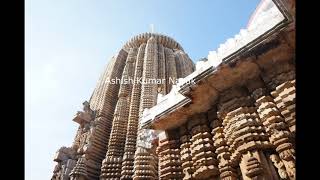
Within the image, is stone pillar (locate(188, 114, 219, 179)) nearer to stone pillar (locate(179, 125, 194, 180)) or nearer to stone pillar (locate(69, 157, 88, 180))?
stone pillar (locate(179, 125, 194, 180))

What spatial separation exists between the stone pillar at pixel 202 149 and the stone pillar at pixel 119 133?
9.35 m

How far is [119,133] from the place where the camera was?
1620cm

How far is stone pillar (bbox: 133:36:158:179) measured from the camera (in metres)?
8.85

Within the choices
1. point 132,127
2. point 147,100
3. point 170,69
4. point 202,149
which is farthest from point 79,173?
point 170,69

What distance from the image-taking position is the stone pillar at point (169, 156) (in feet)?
16.4

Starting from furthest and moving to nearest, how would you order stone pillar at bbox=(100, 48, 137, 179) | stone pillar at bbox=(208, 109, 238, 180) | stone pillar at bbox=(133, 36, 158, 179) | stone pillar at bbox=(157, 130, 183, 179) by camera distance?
stone pillar at bbox=(100, 48, 137, 179)
stone pillar at bbox=(133, 36, 158, 179)
stone pillar at bbox=(157, 130, 183, 179)
stone pillar at bbox=(208, 109, 238, 180)

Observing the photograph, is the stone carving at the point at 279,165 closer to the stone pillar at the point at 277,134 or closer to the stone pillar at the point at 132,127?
the stone pillar at the point at 277,134

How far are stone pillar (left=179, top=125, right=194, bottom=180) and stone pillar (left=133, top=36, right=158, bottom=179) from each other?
201 centimetres

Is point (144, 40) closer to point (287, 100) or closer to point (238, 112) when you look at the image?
point (238, 112)

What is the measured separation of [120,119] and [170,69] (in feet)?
24.6

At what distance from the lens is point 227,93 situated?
4.81 metres

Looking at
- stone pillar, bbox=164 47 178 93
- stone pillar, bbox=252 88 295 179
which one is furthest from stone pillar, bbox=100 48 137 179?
stone pillar, bbox=252 88 295 179

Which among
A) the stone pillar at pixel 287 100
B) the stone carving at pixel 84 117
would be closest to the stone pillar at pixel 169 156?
the stone pillar at pixel 287 100
